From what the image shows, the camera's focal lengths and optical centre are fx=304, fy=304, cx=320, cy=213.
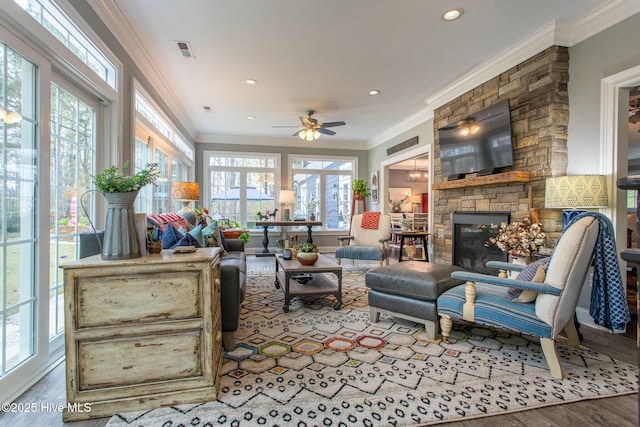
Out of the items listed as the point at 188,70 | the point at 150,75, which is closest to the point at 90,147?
the point at 150,75

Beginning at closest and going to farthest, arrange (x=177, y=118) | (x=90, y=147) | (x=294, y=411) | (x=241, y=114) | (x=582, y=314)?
(x=294, y=411), (x=90, y=147), (x=582, y=314), (x=177, y=118), (x=241, y=114)

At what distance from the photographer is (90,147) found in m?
2.64

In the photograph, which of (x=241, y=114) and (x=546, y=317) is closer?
(x=546, y=317)

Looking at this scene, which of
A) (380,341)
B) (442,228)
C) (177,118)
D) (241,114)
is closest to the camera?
(380,341)

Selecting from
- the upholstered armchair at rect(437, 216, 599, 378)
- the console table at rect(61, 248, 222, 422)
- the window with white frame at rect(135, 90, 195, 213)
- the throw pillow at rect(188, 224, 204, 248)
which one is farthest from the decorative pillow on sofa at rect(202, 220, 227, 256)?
the upholstered armchair at rect(437, 216, 599, 378)

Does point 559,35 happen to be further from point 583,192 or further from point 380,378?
point 380,378

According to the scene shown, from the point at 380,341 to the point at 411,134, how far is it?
451cm

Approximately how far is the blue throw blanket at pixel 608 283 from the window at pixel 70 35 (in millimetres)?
3672

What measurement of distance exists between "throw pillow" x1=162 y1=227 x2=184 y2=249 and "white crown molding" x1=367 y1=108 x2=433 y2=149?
4423 mm

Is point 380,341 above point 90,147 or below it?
below

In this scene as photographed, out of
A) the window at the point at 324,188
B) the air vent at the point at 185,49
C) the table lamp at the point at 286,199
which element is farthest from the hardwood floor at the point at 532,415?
the window at the point at 324,188

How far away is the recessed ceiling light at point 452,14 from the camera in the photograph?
270 cm

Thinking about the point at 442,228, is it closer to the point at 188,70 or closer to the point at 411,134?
the point at 411,134

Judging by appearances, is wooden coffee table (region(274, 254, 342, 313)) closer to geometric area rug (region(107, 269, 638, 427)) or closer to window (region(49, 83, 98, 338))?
geometric area rug (region(107, 269, 638, 427))
